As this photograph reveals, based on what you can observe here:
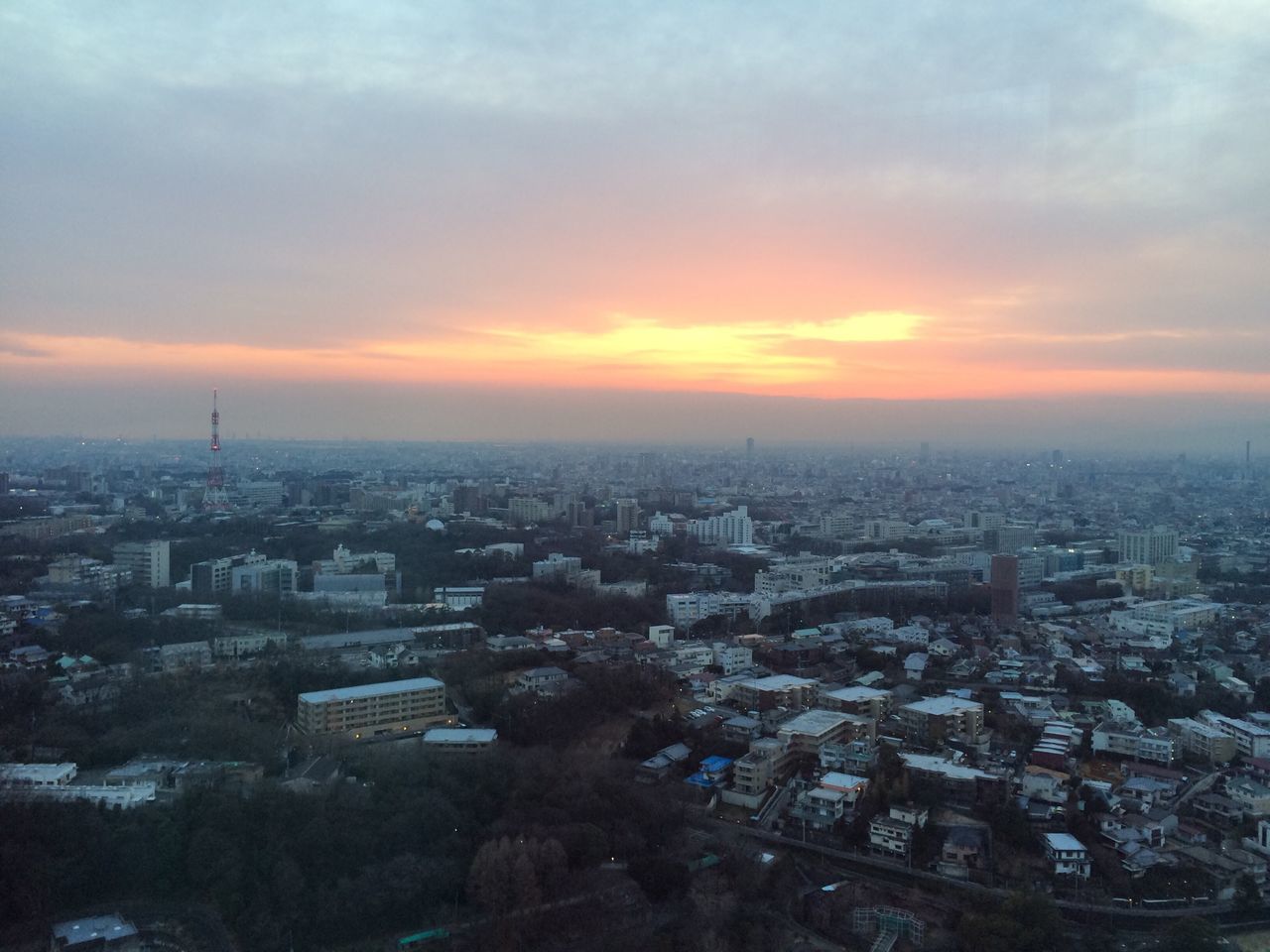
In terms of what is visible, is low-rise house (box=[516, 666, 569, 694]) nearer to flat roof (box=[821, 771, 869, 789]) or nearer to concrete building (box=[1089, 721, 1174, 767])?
flat roof (box=[821, 771, 869, 789])

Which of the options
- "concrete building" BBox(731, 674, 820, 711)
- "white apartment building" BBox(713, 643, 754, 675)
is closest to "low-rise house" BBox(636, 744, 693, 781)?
"concrete building" BBox(731, 674, 820, 711)

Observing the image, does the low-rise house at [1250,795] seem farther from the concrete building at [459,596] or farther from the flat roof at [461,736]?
the concrete building at [459,596]

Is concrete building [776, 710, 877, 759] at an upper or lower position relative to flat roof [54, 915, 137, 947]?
upper

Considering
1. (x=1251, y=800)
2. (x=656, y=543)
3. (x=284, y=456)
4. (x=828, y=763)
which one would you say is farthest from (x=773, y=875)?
(x=284, y=456)

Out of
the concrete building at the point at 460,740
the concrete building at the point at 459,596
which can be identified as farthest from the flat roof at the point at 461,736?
the concrete building at the point at 459,596

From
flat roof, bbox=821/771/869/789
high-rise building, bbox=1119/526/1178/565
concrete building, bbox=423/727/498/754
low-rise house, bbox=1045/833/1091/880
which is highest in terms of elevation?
high-rise building, bbox=1119/526/1178/565

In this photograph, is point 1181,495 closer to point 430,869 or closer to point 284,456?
point 284,456
